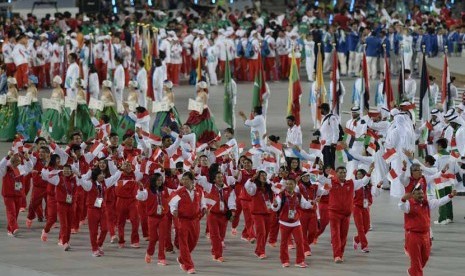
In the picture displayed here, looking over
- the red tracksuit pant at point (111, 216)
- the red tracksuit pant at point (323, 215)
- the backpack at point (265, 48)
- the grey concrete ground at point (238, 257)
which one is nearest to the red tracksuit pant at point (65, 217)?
the grey concrete ground at point (238, 257)

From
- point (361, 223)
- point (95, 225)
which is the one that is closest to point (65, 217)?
point (95, 225)

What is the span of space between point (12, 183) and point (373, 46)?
74.5 feet

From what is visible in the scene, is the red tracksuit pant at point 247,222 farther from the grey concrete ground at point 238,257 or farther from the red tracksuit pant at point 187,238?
the red tracksuit pant at point 187,238

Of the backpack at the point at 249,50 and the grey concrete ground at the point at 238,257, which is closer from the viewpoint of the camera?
the grey concrete ground at the point at 238,257

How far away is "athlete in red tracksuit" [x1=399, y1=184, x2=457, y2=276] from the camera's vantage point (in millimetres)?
21812

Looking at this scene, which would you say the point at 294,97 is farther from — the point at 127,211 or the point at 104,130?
the point at 127,211

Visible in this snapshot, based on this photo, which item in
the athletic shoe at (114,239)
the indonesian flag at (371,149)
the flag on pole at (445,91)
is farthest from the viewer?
the flag on pole at (445,91)

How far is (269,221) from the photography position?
2428 centimetres

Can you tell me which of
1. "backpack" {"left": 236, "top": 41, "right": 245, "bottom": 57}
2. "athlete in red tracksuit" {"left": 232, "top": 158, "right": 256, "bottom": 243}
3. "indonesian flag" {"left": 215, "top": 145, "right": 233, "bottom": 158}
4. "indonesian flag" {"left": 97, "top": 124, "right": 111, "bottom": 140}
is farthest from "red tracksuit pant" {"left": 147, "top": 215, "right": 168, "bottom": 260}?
"backpack" {"left": 236, "top": 41, "right": 245, "bottom": 57}

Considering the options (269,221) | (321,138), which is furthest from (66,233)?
(321,138)

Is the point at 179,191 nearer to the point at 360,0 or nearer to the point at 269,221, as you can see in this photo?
the point at 269,221

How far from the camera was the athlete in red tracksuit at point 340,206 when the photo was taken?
23.7 meters

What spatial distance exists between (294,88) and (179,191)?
12116mm

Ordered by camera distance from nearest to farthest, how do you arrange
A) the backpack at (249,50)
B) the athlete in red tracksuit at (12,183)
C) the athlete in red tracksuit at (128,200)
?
1. the athlete in red tracksuit at (128,200)
2. the athlete in red tracksuit at (12,183)
3. the backpack at (249,50)
